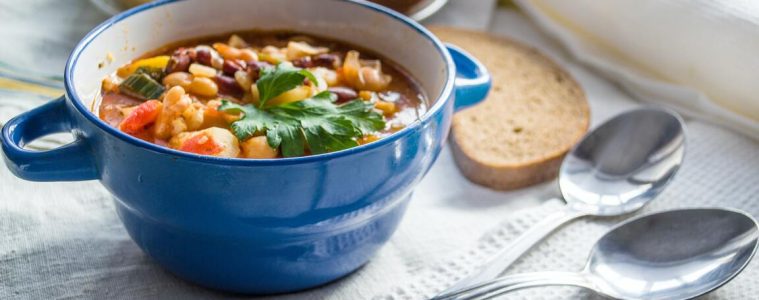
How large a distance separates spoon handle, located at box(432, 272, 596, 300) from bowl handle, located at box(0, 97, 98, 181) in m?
0.73

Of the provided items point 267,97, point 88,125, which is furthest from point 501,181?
point 88,125

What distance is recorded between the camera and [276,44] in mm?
2074

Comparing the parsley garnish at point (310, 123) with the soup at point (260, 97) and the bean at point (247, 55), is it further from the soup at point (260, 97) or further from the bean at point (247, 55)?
the bean at point (247, 55)

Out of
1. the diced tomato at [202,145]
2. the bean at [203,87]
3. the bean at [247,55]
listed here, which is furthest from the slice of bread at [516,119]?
the diced tomato at [202,145]

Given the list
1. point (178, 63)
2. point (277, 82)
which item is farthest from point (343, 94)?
point (178, 63)

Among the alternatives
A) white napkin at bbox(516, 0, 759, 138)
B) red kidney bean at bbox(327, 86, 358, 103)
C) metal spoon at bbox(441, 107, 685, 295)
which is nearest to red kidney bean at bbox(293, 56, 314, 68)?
red kidney bean at bbox(327, 86, 358, 103)

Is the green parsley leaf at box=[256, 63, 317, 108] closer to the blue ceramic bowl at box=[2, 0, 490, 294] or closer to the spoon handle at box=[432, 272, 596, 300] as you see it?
the blue ceramic bowl at box=[2, 0, 490, 294]

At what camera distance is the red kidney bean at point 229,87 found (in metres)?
1.82

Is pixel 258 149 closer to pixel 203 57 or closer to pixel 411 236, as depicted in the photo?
pixel 203 57

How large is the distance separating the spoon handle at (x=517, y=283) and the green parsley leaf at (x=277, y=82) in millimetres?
514

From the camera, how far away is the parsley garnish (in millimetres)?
1585

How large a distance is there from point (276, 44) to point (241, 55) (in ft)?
0.54

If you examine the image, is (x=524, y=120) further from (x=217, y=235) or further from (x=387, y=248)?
(x=217, y=235)

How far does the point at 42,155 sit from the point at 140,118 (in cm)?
19
